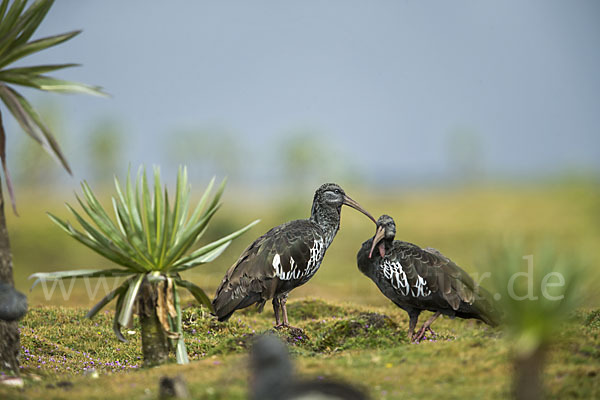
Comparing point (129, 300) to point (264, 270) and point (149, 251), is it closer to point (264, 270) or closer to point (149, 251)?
point (149, 251)

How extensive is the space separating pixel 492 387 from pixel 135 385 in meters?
5.27

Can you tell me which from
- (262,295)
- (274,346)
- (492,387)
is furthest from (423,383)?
(262,295)

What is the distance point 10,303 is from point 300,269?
5.94 m

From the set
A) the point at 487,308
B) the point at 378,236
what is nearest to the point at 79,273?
the point at 378,236

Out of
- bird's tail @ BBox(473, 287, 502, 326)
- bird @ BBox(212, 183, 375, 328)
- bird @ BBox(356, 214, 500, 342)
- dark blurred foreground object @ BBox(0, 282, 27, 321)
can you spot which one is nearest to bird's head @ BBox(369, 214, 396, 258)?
bird @ BBox(356, 214, 500, 342)

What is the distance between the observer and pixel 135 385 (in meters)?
8.91

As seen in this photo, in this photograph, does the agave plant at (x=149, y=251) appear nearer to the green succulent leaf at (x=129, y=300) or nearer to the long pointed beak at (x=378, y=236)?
the green succulent leaf at (x=129, y=300)

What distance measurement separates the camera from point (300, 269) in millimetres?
13195

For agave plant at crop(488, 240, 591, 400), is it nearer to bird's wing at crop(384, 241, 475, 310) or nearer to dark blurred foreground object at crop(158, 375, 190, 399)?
dark blurred foreground object at crop(158, 375, 190, 399)

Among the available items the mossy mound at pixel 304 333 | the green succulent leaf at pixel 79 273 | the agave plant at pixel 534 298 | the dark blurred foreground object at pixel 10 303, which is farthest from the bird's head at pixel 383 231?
the dark blurred foreground object at pixel 10 303

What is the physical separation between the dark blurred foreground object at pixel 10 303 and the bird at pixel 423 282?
704cm

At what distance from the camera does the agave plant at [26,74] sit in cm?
994

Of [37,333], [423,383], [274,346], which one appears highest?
[274,346]

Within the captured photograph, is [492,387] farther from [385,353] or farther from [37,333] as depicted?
[37,333]
